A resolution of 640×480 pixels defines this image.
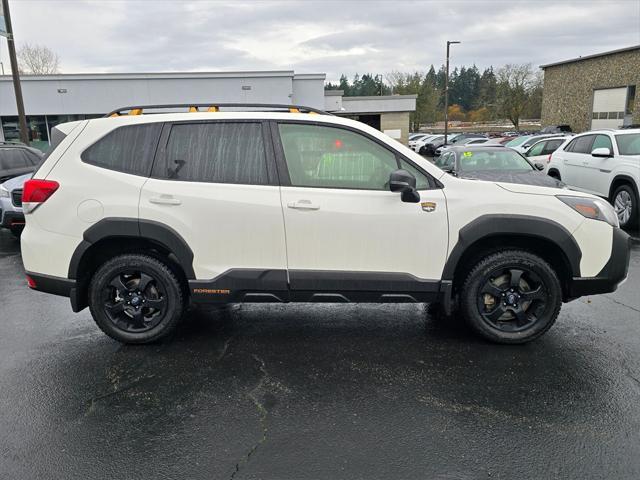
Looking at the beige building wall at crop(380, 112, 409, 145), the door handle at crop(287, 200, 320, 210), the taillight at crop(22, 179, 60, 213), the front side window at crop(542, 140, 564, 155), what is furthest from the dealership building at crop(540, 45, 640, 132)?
the taillight at crop(22, 179, 60, 213)

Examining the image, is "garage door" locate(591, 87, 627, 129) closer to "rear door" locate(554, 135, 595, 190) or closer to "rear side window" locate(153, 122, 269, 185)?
"rear door" locate(554, 135, 595, 190)

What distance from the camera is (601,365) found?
3.69 meters

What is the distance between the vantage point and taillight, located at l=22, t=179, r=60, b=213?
3.84m

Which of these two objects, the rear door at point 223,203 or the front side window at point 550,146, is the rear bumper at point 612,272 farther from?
the front side window at point 550,146

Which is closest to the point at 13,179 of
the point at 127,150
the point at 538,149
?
the point at 127,150

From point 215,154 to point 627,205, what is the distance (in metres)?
7.56

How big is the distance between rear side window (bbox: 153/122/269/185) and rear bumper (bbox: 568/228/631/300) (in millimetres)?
2618

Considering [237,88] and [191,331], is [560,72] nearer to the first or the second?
[237,88]

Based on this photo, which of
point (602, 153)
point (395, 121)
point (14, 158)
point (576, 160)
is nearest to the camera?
point (602, 153)

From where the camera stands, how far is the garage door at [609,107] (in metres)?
31.4

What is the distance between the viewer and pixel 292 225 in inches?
148

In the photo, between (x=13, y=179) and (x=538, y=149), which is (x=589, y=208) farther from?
(x=538, y=149)

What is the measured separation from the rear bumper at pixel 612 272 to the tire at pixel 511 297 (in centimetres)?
18

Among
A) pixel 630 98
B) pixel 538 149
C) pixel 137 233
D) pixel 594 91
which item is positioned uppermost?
pixel 594 91
